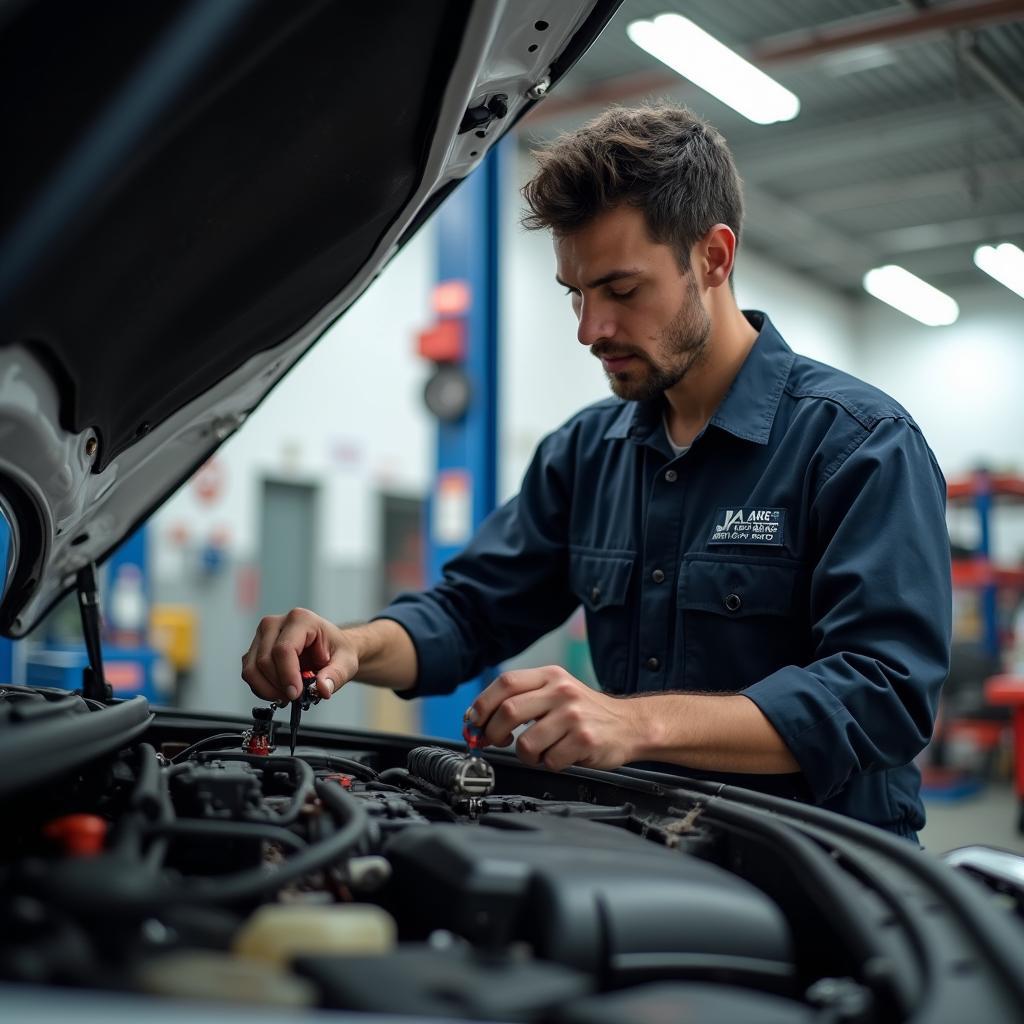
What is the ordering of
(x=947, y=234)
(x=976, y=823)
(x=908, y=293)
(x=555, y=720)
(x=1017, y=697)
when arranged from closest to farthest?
(x=555, y=720) → (x=1017, y=697) → (x=976, y=823) → (x=908, y=293) → (x=947, y=234)

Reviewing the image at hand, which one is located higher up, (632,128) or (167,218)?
(632,128)

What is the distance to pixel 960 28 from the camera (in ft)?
16.8

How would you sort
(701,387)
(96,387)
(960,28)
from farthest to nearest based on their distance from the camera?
1. (960,28)
2. (701,387)
3. (96,387)

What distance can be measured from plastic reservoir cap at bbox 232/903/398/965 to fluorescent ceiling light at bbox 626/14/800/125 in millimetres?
4309

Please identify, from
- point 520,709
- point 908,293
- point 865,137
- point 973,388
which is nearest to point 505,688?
point 520,709

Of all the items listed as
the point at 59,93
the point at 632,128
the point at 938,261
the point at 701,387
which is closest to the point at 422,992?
the point at 59,93

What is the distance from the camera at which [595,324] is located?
1.48 meters

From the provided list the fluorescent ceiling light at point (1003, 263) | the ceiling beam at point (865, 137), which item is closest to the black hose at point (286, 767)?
the fluorescent ceiling light at point (1003, 263)

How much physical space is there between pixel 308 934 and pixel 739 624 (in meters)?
0.92

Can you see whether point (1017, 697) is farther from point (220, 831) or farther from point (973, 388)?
point (973, 388)

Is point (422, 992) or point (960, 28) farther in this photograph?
point (960, 28)

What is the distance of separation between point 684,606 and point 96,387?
2.66ft

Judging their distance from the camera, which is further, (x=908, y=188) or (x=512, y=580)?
(x=908, y=188)

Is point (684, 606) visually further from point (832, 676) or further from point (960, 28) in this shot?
point (960, 28)
